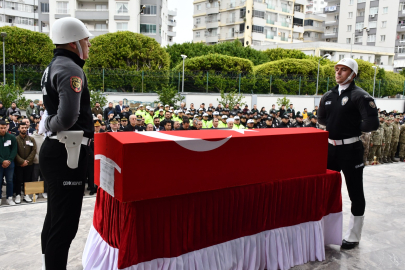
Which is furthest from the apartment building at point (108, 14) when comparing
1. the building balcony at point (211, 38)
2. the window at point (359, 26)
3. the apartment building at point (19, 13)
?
the window at point (359, 26)

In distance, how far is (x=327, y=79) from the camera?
2556 centimetres

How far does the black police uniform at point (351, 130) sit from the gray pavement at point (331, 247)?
50 cm

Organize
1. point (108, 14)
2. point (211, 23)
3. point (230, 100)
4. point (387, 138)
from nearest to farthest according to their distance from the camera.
Result: point (387, 138)
point (230, 100)
point (108, 14)
point (211, 23)

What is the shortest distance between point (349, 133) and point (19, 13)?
6383 cm

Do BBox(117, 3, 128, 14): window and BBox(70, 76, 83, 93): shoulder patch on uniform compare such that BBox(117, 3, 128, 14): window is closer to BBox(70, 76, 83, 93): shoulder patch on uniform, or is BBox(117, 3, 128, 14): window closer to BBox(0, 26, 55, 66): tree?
BBox(0, 26, 55, 66): tree

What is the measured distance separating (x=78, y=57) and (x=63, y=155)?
27.7 inches

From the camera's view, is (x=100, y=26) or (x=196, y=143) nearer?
(x=196, y=143)

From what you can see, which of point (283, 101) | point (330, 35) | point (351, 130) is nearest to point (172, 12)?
point (330, 35)

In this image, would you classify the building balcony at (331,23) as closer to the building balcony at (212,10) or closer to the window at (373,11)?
the window at (373,11)

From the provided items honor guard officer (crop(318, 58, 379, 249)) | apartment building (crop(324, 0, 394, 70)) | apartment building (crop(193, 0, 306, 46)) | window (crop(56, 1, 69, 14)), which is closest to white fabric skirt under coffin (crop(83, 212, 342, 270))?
honor guard officer (crop(318, 58, 379, 249))

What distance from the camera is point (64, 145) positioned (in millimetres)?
2230

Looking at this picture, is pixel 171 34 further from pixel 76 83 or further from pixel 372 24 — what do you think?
pixel 76 83

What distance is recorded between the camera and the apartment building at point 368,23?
50562 millimetres

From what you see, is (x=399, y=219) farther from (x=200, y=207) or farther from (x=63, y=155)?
(x=63, y=155)
